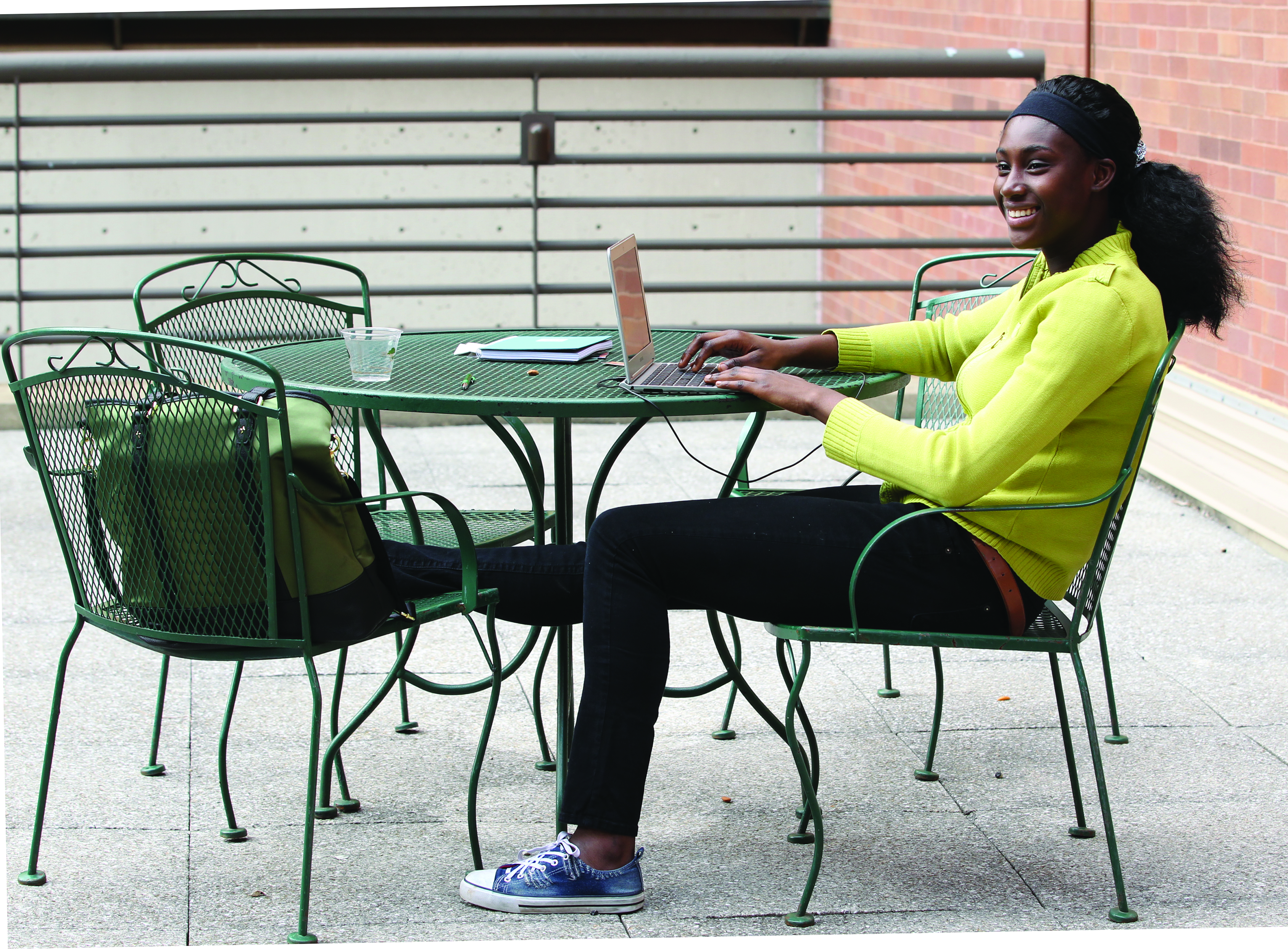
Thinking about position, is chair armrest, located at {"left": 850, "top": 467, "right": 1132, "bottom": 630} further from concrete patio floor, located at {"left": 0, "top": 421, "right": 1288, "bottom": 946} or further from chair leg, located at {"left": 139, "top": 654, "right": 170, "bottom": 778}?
→ chair leg, located at {"left": 139, "top": 654, "right": 170, "bottom": 778}

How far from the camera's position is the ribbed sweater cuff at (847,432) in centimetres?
248

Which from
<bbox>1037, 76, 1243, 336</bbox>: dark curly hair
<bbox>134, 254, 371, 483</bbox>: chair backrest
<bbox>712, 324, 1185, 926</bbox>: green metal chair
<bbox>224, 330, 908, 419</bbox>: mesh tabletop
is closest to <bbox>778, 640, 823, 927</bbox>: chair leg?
<bbox>712, 324, 1185, 926</bbox>: green metal chair

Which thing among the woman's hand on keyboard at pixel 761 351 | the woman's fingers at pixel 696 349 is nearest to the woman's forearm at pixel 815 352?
the woman's hand on keyboard at pixel 761 351

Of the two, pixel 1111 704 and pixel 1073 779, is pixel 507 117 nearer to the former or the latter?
pixel 1111 704

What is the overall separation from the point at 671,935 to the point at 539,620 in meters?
0.64

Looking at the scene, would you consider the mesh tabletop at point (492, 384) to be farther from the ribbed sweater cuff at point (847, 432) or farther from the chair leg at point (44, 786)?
the chair leg at point (44, 786)

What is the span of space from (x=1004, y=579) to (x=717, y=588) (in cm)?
47

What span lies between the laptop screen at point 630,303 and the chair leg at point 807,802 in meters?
0.63

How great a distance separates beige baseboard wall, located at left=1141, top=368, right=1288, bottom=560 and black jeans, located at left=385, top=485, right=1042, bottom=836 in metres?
2.61

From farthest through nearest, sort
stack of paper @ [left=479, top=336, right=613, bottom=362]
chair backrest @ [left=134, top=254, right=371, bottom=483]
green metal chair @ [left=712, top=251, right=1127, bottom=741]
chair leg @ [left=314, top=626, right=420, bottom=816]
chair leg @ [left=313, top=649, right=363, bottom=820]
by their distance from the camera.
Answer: chair backrest @ [left=134, top=254, right=371, bottom=483] → green metal chair @ [left=712, top=251, right=1127, bottom=741] → stack of paper @ [left=479, top=336, right=613, bottom=362] → chair leg @ [left=313, top=649, right=363, bottom=820] → chair leg @ [left=314, top=626, right=420, bottom=816]

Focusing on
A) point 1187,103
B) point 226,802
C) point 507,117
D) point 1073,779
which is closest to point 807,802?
point 1073,779

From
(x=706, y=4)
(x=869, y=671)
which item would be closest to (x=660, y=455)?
(x=869, y=671)

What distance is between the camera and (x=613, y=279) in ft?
8.87

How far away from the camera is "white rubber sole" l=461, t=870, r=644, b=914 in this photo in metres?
2.49
